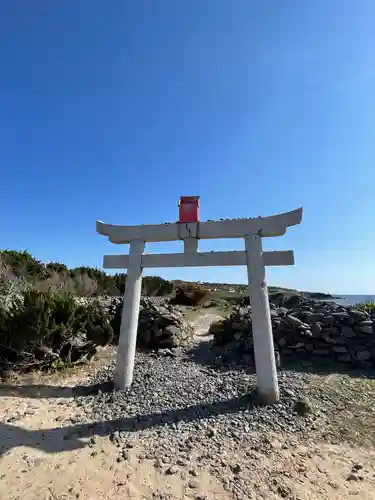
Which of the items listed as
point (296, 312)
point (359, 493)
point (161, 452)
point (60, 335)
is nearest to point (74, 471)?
point (161, 452)

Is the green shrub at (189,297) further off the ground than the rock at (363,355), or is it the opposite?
the green shrub at (189,297)

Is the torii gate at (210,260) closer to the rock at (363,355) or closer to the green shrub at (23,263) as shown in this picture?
the rock at (363,355)

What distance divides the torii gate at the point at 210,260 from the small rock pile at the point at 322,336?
2.19 metres

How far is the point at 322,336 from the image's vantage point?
5992mm

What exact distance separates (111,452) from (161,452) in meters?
0.51

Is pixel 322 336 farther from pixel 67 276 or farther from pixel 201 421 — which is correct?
pixel 67 276

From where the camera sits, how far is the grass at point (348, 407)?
3438 millimetres

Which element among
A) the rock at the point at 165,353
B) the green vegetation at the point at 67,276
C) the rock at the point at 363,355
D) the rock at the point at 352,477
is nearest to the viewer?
the rock at the point at 352,477

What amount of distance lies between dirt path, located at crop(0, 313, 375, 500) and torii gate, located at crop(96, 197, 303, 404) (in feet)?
3.53

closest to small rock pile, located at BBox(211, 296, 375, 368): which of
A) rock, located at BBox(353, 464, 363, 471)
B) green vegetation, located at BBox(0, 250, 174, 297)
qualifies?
rock, located at BBox(353, 464, 363, 471)

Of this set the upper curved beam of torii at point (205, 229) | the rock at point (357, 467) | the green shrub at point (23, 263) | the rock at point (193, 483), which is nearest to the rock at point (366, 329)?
the upper curved beam of torii at point (205, 229)

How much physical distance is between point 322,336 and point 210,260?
3136 mm

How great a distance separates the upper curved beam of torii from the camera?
4301 millimetres

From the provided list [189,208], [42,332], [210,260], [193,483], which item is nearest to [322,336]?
[210,260]
